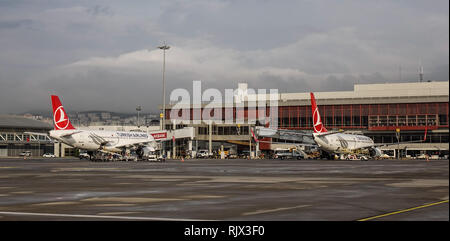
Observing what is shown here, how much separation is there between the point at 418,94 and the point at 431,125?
11674 millimetres

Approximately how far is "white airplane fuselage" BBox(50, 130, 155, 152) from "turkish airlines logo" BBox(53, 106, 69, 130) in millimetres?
1154

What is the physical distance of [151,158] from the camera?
94.6 m

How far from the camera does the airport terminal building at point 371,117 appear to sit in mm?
137250

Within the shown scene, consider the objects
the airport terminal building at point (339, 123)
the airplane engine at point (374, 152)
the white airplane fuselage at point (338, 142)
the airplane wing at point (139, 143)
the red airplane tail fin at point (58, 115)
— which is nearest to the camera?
the red airplane tail fin at point (58, 115)

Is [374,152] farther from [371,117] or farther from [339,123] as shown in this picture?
[339,123]

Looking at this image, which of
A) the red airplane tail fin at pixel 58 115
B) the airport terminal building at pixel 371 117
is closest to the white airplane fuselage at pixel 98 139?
the red airplane tail fin at pixel 58 115

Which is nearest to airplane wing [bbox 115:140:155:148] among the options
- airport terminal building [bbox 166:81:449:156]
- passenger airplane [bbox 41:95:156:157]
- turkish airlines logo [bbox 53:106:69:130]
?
passenger airplane [bbox 41:95:156:157]

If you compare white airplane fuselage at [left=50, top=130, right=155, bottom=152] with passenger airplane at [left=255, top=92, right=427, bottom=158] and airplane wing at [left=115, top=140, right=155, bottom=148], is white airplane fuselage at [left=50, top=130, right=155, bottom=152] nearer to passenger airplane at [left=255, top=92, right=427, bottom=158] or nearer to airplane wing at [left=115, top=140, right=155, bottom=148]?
airplane wing at [left=115, top=140, right=155, bottom=148]

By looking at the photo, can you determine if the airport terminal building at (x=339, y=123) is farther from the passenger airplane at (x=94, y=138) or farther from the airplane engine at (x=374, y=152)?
the passenger airplane at (x=94, y=138)

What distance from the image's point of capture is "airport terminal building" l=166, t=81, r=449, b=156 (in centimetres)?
13725
